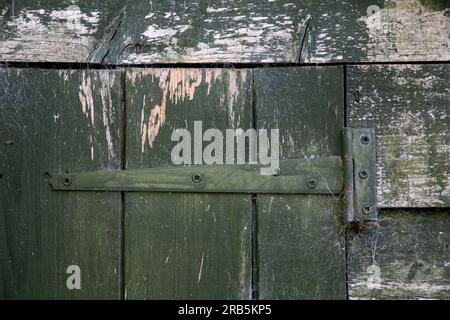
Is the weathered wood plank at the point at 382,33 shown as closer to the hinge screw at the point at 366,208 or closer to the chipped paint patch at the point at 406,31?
the chipped paint patch at the point at 406,31

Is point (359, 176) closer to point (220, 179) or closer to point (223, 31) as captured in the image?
point (220, 179)

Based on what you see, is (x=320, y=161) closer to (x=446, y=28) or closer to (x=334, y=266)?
(x=334, y=266)

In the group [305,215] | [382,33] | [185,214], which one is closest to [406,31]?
[382,33]

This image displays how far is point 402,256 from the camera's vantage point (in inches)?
47.0

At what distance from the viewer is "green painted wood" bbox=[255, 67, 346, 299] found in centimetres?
120

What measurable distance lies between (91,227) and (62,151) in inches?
6.7

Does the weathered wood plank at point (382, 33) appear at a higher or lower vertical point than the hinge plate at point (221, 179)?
higher

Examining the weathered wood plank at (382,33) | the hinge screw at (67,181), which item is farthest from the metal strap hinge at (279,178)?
the weathered wood plank at (382,33)

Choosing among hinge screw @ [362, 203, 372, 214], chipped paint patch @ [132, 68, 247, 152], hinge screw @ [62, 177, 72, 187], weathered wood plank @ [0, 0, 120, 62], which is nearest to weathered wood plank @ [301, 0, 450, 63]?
chipped paint patch @ [132, 68, 247, 152]

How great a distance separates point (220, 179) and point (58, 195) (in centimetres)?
34

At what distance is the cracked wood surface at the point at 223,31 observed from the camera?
1206 mm

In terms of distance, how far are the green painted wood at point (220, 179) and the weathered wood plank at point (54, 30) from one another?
27 cm

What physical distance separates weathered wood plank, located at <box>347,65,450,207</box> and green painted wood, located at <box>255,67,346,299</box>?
54mm
